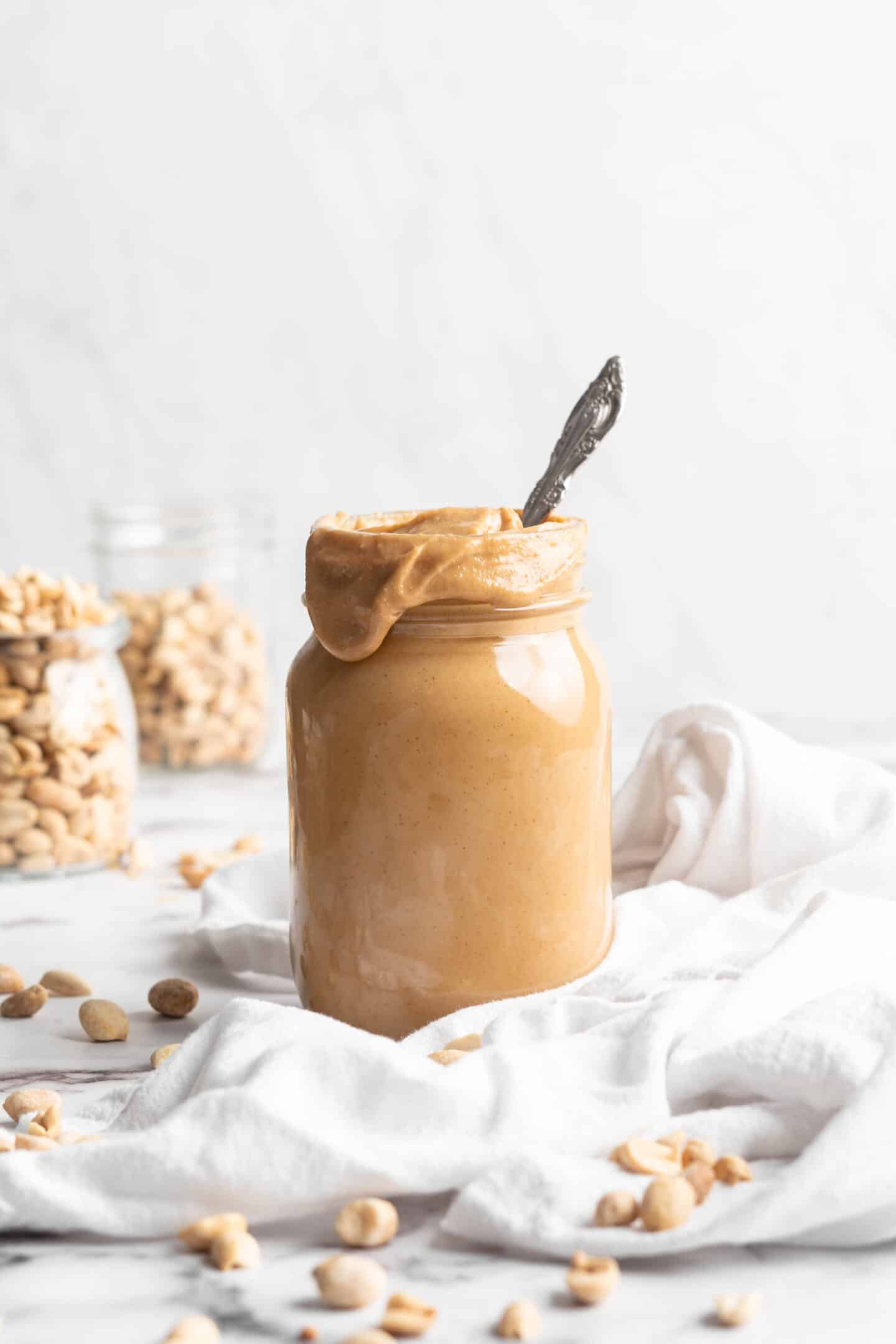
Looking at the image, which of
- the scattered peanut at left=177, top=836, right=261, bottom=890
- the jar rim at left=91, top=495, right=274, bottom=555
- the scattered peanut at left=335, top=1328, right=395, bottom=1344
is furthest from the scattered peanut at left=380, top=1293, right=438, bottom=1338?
the jar rim at left=91, top=495, right=274, bottom=555

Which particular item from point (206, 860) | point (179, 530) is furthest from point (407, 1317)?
point (179, 530)

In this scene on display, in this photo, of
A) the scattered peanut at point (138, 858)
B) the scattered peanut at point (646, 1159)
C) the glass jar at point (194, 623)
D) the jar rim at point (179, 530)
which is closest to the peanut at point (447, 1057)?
the scattered peanut at point (646, 1159)

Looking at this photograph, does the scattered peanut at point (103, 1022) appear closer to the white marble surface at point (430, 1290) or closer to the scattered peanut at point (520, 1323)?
the white marble surface at point (430, 1290)

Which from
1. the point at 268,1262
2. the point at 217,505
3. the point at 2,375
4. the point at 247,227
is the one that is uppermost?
the point at 247,227

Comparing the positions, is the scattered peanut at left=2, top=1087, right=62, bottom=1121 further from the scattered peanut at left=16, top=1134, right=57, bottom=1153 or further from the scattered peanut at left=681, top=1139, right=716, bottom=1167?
the scattered peanut at left=681, top=1139, right=716, bottom=1167

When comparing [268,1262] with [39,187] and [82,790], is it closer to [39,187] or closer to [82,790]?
[82,790]

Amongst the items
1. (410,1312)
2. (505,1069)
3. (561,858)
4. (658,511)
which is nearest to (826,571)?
(658,511)
